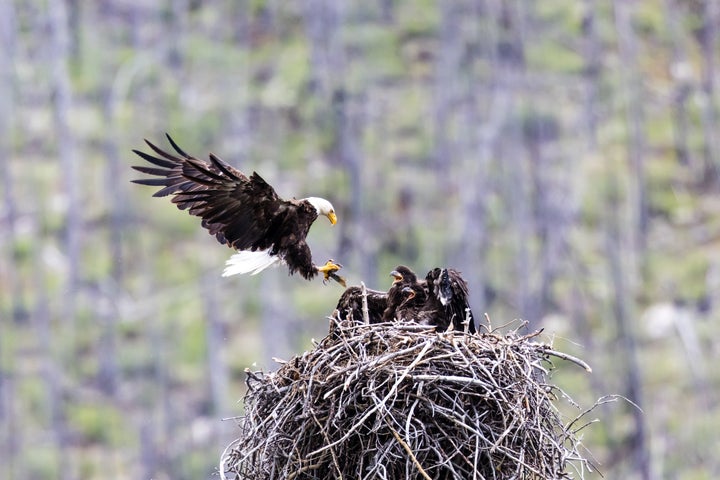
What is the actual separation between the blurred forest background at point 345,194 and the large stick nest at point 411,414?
16.7 m

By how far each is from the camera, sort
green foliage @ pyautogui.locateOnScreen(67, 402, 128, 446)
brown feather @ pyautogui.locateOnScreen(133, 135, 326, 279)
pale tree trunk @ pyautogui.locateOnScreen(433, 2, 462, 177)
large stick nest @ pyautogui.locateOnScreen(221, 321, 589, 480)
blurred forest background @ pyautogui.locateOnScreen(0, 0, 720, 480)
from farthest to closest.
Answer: pale tree trunk @ pyautogui.locateOnScreen(433, 2, 462, 177) → blurred forest background @ pyautogui.locateOnScreen(0, 0, 720, 480) → green foliage @ pyautogui.locateOnScreen(67, 402, 128, 446) → brown feather @ pyautogui.locateOnScreen(133, 135, 326, 279) → large stick nest @ pyautogui.locateOnScreen(221, 321, 589, 480)

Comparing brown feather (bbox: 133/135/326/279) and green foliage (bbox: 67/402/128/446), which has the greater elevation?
green foliage (bbox: 67/402/128/446)

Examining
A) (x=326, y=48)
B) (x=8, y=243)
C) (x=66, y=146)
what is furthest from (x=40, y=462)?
(x=326, y=48)

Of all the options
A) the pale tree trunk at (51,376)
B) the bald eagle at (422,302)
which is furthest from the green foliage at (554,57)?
the bald eagle at (422,302)

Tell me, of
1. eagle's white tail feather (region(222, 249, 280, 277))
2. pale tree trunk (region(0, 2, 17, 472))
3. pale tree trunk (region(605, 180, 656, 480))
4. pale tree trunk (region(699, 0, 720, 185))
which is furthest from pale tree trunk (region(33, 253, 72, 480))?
eagle's white tail feather (region(222, 249, 280, 277))

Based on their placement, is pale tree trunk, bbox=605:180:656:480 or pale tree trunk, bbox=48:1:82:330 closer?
pale tree trunk, bbox=605:180:656:480

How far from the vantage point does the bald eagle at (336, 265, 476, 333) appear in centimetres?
784

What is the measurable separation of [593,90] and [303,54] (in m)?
6.90

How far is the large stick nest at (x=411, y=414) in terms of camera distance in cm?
638

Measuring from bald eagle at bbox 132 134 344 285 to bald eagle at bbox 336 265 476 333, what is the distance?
0.99 metres

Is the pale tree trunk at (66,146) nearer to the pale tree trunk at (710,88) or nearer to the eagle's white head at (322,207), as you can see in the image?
the pale tree trunk at (710,88)

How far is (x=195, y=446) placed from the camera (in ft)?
78.3

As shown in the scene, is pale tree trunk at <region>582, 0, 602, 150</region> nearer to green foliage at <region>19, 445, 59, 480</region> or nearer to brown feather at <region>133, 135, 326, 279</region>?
green foliage at <region>19, 445, 59, 480</region>

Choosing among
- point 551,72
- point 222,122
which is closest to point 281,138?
point 222,122
